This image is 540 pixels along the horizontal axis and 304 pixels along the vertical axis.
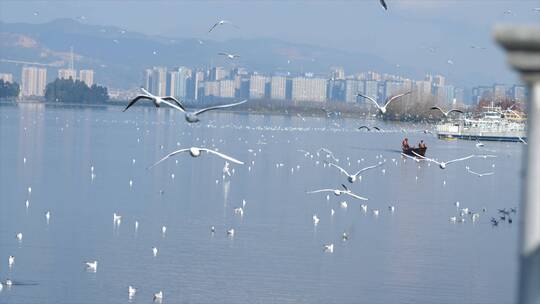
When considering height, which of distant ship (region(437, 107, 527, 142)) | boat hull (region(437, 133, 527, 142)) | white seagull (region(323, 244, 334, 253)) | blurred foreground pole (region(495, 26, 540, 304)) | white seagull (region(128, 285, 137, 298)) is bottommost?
white seagull (region(128, 285, 137, 298))

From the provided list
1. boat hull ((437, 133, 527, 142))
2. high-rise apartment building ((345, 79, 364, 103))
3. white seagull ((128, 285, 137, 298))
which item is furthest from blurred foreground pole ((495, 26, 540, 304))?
high-rise apartment building ((345, 79, 364, 103))

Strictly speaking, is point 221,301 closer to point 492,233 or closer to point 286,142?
point 492,233

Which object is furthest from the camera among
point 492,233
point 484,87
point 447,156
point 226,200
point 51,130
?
point 484,87

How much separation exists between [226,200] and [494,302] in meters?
13.9

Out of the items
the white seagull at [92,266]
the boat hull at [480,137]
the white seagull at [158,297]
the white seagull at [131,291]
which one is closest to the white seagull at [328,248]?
the white seagull at [92,266]

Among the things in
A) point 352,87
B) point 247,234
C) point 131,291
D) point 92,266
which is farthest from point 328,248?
point 352,87

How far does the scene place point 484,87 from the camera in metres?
182

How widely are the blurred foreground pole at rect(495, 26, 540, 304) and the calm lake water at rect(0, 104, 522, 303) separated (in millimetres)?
14545

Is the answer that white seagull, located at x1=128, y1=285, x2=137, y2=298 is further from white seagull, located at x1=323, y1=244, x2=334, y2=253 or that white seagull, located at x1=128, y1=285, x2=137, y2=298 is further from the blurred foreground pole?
the blurred foreground pole

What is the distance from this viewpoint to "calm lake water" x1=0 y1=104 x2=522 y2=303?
62.7ft

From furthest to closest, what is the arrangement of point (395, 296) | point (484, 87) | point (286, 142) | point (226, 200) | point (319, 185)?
point (484, 87)
point (286, 142)
point (319, 185)
point (226, 200)
point (395, 296)

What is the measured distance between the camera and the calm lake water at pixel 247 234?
62.7 feet

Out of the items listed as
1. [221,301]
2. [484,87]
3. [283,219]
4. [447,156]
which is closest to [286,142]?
[447,156]

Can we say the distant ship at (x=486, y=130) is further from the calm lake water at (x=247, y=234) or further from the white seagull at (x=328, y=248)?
the white seagull at (x=328, y=248)
